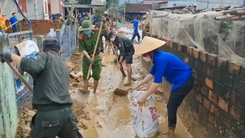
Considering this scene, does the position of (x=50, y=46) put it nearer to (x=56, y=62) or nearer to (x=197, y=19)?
(x=56, y=62)

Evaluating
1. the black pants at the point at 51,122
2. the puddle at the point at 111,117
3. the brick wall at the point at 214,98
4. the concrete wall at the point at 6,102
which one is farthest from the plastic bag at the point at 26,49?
the brick wall at the point at 214,98

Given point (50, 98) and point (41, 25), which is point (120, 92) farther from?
point (41, 25)

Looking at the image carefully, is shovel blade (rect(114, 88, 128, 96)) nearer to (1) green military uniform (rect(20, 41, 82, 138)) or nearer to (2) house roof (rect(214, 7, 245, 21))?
(2) house roof (rect(214, 7, 245, 21))

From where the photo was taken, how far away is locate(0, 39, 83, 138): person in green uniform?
2.50m

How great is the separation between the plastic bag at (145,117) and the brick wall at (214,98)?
69 centimetres

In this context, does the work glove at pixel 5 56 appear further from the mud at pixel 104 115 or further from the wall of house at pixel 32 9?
the wall of house at pixel 32 9

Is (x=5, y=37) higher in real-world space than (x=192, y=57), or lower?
higher

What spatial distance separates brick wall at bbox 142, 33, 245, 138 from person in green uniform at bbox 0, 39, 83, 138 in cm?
177

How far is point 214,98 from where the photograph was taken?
132 inches

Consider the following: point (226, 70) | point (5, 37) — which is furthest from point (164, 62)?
point (5, 37)

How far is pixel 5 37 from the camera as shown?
331 cm

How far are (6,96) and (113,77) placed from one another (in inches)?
199

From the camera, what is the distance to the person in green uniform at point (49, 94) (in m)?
2.50

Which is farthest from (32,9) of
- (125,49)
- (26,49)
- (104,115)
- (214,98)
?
(214,98)
